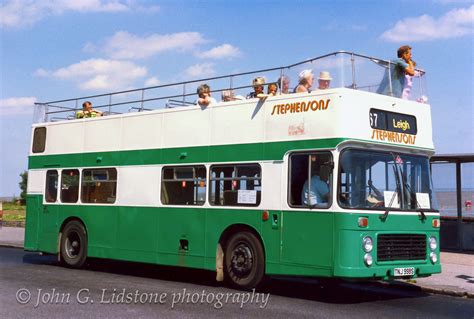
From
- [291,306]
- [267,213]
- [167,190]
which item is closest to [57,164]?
[167,190]

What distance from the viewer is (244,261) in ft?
37.9

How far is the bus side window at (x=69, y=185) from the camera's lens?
50.4 feet

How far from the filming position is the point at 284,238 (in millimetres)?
10938

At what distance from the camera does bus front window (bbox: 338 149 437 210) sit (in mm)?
10336

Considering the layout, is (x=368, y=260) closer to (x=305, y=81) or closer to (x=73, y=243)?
(x=305, y=81)

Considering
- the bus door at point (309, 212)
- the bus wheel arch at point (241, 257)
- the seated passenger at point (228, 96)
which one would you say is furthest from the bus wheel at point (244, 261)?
the seated passenger at point (228, 96)

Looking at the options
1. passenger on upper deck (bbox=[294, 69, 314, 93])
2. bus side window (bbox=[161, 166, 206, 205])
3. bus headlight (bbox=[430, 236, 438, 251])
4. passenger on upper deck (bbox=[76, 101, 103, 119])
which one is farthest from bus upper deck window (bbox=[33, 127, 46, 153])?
bus headlight (bbox=[430, 236, 438, 251])

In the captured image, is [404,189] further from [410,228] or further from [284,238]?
[284,238]

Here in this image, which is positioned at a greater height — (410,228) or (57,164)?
→ (57,164)

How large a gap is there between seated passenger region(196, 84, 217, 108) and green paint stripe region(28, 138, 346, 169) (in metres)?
0.86

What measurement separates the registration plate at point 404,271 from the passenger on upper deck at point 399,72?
3.08m

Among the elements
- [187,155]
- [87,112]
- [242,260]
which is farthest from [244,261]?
[87,112]

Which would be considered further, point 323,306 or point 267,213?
point 267,213

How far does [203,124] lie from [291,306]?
4.28 metres
